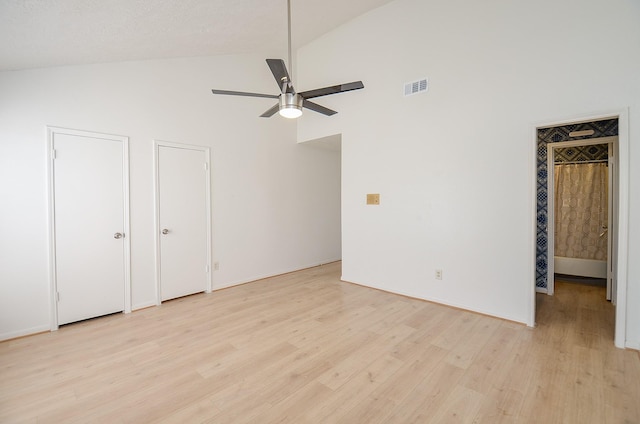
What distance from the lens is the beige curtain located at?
4.70m

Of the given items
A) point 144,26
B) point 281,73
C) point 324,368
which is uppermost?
point 144,26

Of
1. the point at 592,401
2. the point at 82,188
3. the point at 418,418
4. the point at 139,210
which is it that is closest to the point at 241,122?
the point at 139,210

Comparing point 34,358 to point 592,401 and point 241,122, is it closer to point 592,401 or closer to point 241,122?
point 241,122

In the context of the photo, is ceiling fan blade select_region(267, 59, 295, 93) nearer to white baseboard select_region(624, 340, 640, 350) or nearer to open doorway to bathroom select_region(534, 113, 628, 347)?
open doorway to bathroom select_region(534, 113, 628, 347)

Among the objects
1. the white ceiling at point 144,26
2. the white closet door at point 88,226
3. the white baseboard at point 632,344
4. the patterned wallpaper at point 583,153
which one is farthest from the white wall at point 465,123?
the white closet door at point 88,226

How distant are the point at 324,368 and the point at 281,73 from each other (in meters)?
2.55

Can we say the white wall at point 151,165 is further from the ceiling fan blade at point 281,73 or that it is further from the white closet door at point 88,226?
the ceiling fan blade at point 281,73

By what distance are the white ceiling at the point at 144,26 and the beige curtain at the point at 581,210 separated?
14.6 ft

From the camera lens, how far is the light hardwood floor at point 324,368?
5.79 feet

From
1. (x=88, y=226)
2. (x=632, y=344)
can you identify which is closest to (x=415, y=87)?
(x=632, y=344)

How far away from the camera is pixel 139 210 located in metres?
3.54

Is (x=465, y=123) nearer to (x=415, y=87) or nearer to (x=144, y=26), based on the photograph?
(x=415, y=87)

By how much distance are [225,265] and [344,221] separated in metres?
2.06

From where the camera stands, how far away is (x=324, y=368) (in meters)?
2.22
